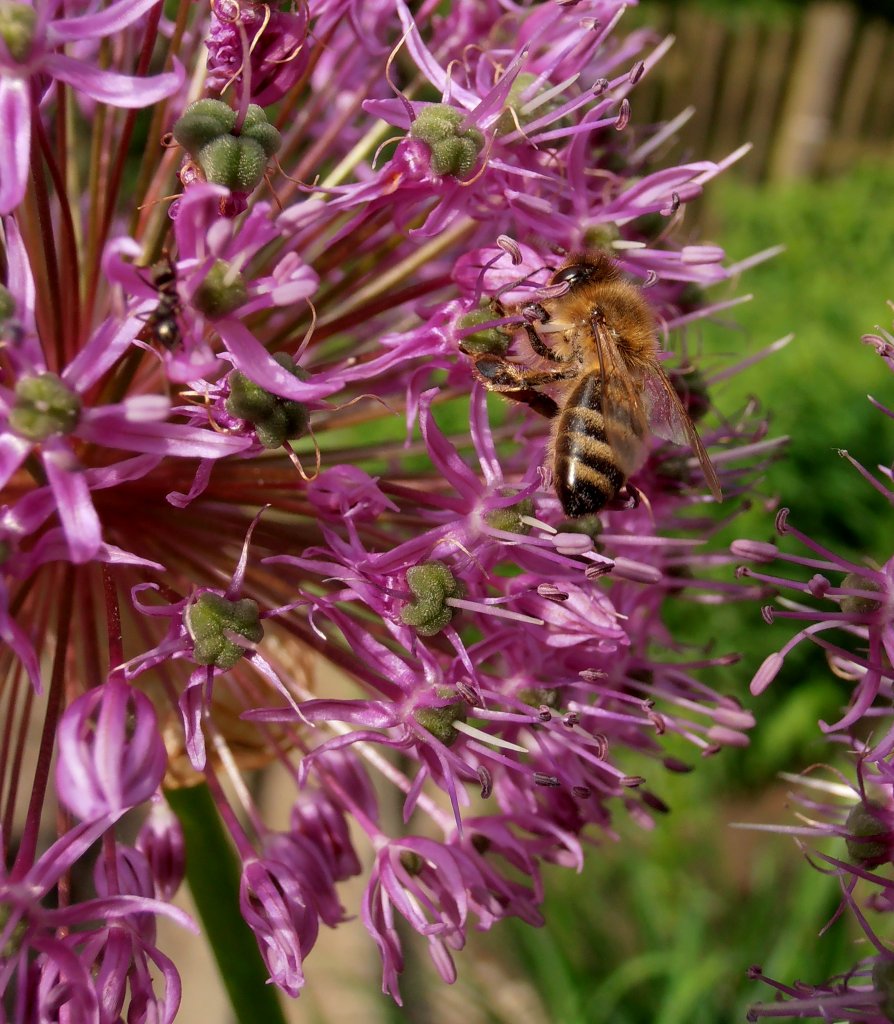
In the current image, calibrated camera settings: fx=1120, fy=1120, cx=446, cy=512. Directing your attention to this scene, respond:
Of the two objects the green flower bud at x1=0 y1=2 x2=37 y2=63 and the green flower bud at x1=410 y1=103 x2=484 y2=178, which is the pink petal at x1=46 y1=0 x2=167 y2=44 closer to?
the green flower bud at x1=0 y1=2 x2=37 y2=63

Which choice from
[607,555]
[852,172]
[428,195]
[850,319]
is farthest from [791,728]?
[852,172]

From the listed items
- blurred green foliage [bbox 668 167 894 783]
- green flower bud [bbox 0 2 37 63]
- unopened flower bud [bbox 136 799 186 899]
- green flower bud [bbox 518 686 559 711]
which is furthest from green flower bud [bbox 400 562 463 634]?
blurred green foliage [bbox 668 167 894 783]

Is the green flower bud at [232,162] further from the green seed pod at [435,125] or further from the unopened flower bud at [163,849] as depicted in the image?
the unopened flower bud at [163,849]

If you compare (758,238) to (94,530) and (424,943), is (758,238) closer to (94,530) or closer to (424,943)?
(424,943)

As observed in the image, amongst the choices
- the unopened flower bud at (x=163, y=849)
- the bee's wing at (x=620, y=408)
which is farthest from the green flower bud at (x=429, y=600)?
the unopened flower bud at (x=163, y=849)

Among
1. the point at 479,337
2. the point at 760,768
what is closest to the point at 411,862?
the point at 479,337
